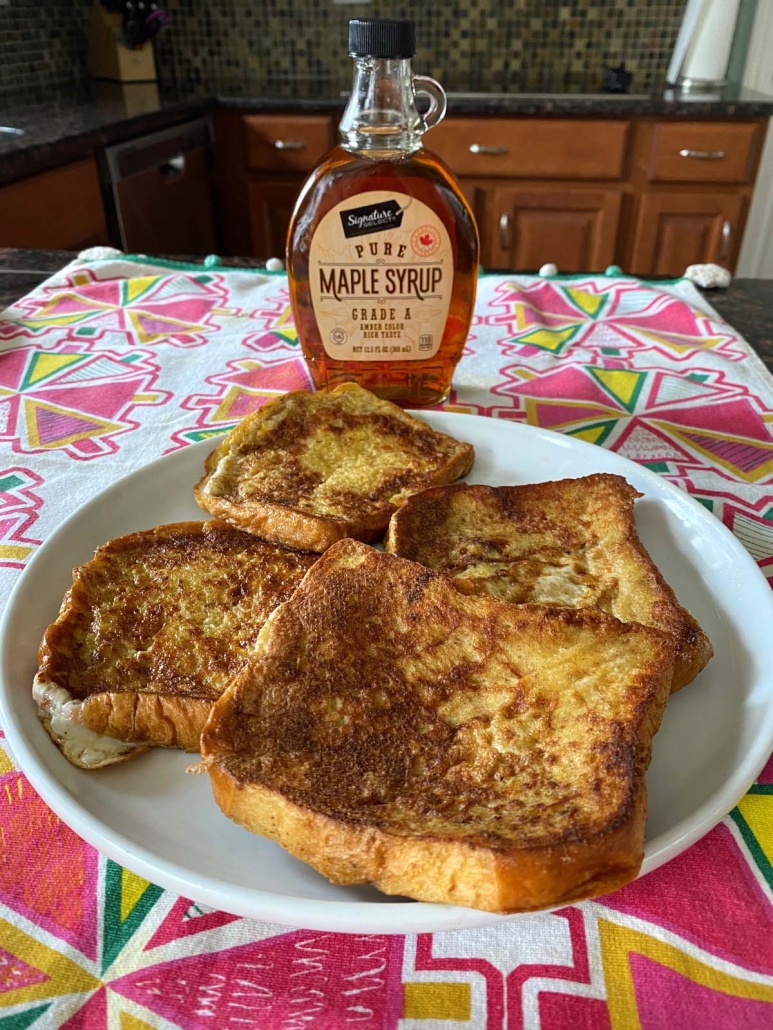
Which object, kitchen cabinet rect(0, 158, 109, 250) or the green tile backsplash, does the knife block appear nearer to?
the green tile backsplash

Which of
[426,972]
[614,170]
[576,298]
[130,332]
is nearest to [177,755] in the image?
[426,972]

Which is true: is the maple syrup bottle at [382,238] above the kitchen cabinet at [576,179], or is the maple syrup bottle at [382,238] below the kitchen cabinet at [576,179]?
above

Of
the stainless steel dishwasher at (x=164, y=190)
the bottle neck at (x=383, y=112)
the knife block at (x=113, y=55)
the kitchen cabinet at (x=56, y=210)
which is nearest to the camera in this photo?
the bottle neck at (x=383, y=112)

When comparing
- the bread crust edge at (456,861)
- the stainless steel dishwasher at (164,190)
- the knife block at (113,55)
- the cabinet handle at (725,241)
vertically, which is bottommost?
the cabinet handle at (725,241)

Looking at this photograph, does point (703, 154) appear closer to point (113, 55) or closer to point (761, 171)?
point (761, 171)

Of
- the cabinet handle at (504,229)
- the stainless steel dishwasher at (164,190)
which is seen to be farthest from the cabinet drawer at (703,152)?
the stainless steel dishwasher at (164,190)

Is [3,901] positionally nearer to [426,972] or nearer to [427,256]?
[426,972]

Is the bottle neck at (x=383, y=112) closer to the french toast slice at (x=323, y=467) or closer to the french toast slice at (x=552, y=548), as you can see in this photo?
the french toast slice at (x=323, y=467)
